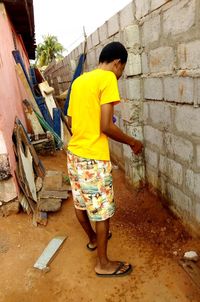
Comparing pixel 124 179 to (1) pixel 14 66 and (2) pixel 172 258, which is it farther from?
(1) pixel 14 66

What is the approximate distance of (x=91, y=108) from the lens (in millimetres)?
2100

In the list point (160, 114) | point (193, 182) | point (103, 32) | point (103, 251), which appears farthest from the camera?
point (103, 32)

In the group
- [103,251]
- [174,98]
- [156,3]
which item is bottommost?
[103,251]

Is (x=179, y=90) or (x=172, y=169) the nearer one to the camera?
(x=179, y=90)

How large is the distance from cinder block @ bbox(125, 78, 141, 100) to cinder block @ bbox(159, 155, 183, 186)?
86 cm

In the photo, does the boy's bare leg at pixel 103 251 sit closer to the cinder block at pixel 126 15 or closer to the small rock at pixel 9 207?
the small rock at pixel 9 207

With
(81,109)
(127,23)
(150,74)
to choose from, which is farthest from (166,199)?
(127,23)

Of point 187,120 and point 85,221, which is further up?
point 187,120

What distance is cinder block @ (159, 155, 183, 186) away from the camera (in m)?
2.86

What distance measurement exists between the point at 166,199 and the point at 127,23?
7.36 feet

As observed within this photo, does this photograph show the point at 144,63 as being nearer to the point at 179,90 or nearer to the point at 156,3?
the point at 156,3

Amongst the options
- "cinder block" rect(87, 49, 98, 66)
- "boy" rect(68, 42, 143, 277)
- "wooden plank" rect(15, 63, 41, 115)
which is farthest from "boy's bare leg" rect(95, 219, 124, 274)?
"wooden plank" rect(15, 63, 41, 115)

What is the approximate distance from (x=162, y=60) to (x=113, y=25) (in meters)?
1.45

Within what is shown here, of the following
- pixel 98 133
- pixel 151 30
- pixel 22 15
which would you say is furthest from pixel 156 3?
pixel 22 15
